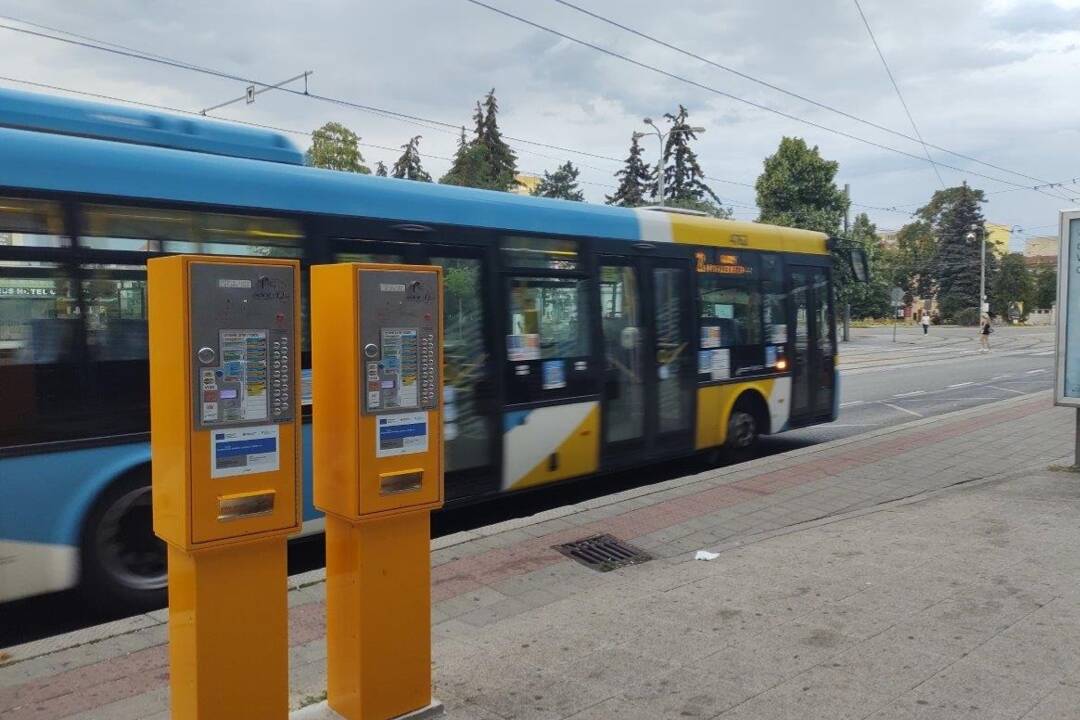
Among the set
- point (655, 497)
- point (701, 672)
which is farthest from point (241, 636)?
point (655, 497)

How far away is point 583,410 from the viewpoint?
26.8 feet

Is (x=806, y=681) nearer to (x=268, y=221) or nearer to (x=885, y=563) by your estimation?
(x=885, y=563)

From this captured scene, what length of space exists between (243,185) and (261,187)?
0.43ft

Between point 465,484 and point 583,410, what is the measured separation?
58.5 inches

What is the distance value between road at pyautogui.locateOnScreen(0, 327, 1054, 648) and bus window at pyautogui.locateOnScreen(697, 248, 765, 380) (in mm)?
1435

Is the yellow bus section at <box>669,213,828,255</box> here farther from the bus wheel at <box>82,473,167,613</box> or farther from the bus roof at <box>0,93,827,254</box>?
the bus wheel at <box>82,473,167,613</box>

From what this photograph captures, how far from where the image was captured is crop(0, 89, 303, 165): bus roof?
5.48m

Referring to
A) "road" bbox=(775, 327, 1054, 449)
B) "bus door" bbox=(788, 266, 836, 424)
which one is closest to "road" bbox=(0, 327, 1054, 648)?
"road" bbox=(775, 327, 1054, 449)

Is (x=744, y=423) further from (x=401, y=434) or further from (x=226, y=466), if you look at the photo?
(x=226, y=466)

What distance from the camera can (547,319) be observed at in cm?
788

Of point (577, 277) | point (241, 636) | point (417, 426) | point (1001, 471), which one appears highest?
point (577, 277)

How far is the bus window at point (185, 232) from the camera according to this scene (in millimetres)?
5238

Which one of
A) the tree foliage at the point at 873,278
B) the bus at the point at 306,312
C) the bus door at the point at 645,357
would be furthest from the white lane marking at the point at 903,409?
the tree foliage at the point at 873,278

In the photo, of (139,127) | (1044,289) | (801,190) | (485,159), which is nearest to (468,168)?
(485,159)
